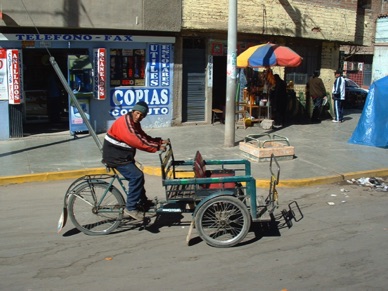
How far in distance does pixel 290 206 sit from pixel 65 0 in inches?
311

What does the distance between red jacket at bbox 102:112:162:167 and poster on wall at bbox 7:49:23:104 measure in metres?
6.68

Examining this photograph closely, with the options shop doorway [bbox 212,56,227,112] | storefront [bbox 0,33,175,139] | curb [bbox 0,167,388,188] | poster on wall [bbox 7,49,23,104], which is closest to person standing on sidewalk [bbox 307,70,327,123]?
shop doorway [bbox 212,56,227,112]

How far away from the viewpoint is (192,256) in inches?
213

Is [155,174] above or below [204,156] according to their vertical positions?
below

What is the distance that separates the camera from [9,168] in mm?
9227

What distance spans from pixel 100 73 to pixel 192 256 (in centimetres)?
822

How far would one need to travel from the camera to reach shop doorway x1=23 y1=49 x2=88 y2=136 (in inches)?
560

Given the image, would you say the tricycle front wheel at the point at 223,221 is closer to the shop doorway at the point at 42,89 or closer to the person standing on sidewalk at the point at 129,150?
the person standing on sidewalk at the point at 129,150

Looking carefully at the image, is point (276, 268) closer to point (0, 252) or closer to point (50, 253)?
point (50, 253)

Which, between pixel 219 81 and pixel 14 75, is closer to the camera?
pixel 14 75

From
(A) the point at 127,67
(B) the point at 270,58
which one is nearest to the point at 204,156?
(B) the point at 270,58

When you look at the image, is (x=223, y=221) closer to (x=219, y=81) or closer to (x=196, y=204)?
(x=196, y=204)

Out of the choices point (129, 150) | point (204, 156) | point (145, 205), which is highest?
point (129, 150)

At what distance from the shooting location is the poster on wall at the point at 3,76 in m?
11.5
